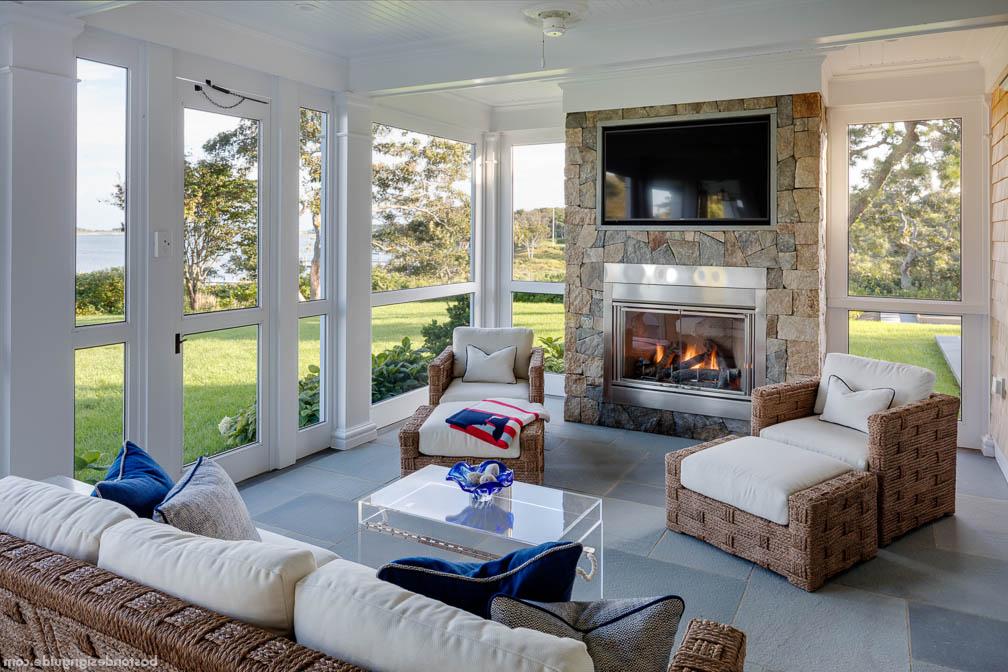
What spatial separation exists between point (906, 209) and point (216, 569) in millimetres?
5209

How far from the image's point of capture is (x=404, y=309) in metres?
6.07

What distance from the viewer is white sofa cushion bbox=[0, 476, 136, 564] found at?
5.59 ft

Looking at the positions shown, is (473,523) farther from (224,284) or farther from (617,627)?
(224,284)

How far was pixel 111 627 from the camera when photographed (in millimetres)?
1433

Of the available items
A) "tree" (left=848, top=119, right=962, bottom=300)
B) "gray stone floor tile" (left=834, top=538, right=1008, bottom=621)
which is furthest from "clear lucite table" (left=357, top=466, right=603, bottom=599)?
"tree" (left=848, top=119, right=962, bottom=300)

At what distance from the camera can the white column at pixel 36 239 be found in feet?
10.4

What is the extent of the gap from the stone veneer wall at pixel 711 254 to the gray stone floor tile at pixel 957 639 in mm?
2329

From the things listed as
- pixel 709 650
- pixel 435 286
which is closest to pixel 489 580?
pixel 709 650

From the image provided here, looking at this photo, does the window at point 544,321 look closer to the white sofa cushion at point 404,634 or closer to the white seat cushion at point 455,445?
the white seat cushion at point 455,445

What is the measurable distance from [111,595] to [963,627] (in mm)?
2896

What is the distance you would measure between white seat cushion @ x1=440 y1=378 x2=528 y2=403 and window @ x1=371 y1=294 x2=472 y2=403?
34.5 inches

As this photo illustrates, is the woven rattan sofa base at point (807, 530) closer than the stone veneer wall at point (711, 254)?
Yes

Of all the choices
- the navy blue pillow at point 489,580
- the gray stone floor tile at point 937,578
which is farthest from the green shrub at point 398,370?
the navy blue pillow at point 489,580

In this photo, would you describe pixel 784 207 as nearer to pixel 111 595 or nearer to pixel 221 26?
pixel 221 26
